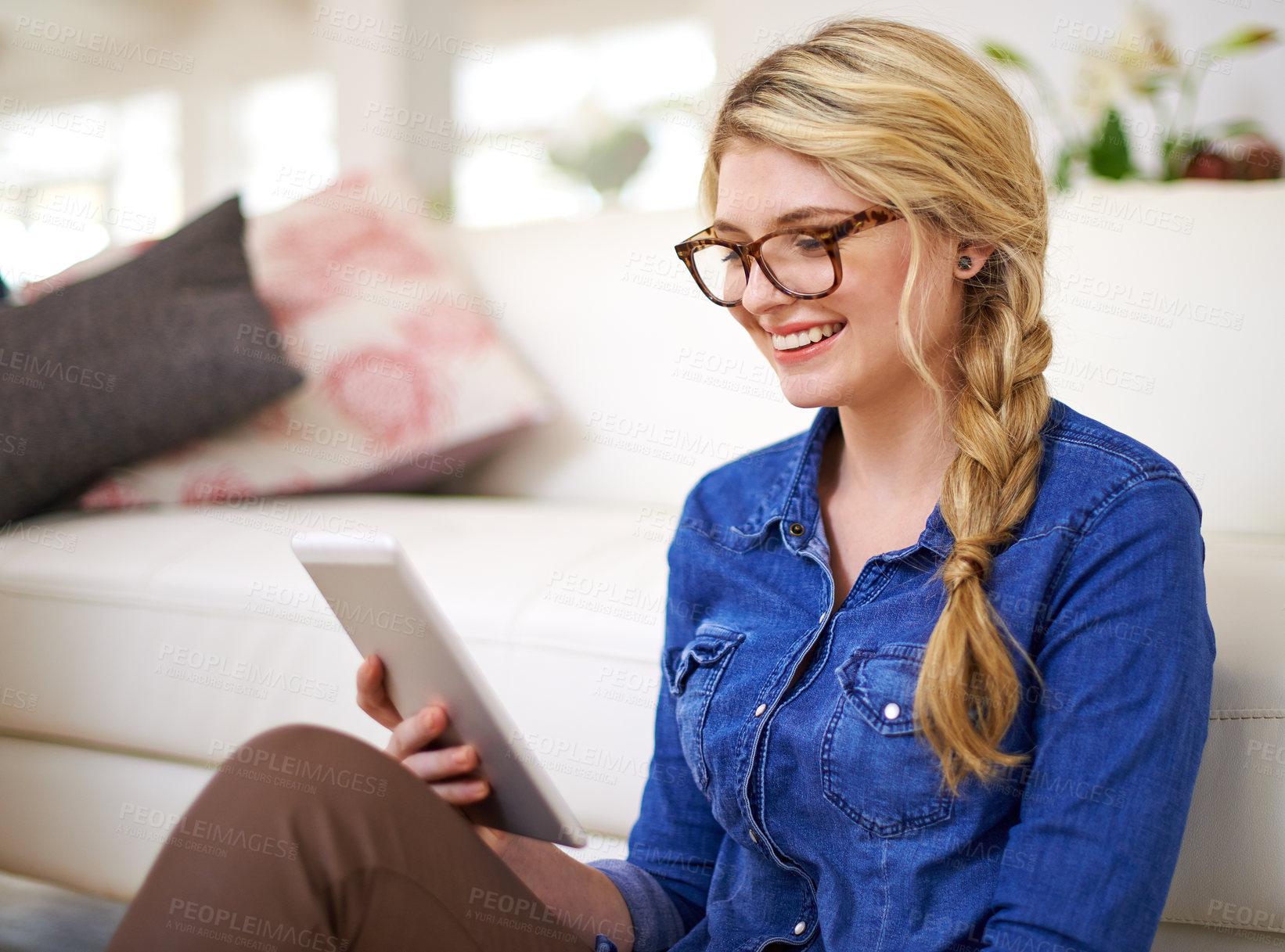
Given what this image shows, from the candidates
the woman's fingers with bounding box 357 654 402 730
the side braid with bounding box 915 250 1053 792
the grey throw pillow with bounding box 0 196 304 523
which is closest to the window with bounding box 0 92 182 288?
the grey throw pillow with bounding box 0 196 304 523

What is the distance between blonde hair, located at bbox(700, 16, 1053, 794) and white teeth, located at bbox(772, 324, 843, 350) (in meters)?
0.05

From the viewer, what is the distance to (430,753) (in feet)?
2.76

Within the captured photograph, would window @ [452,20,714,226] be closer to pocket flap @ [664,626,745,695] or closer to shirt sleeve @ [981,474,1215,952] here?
pocket flap @ [664,626,745,695]

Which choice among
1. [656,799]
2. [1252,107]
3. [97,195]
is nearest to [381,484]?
[656,799]

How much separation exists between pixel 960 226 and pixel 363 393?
1203 mm

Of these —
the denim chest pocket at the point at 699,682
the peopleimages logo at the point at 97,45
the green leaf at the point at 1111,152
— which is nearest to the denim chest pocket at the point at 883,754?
the denim chest pocket at the point at 699,682

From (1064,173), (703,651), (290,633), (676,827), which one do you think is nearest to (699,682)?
(703,651)

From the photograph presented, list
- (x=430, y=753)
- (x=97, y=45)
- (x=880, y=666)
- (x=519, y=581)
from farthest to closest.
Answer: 1. (x=97, y=45)
2. (x=519, y=581)
3. (x=430, y=753)
4. (x=880, y=666)

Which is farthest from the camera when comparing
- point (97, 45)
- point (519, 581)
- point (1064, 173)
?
point (97, 45)

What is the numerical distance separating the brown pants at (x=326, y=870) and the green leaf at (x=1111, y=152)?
1.94 metres

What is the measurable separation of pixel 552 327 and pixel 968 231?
3.69ft

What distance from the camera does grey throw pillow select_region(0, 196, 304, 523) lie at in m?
1.59

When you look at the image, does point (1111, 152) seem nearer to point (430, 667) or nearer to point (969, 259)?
point (969, 259)

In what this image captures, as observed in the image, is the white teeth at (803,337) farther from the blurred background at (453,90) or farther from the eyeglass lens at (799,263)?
the blurred background at (453,90)
